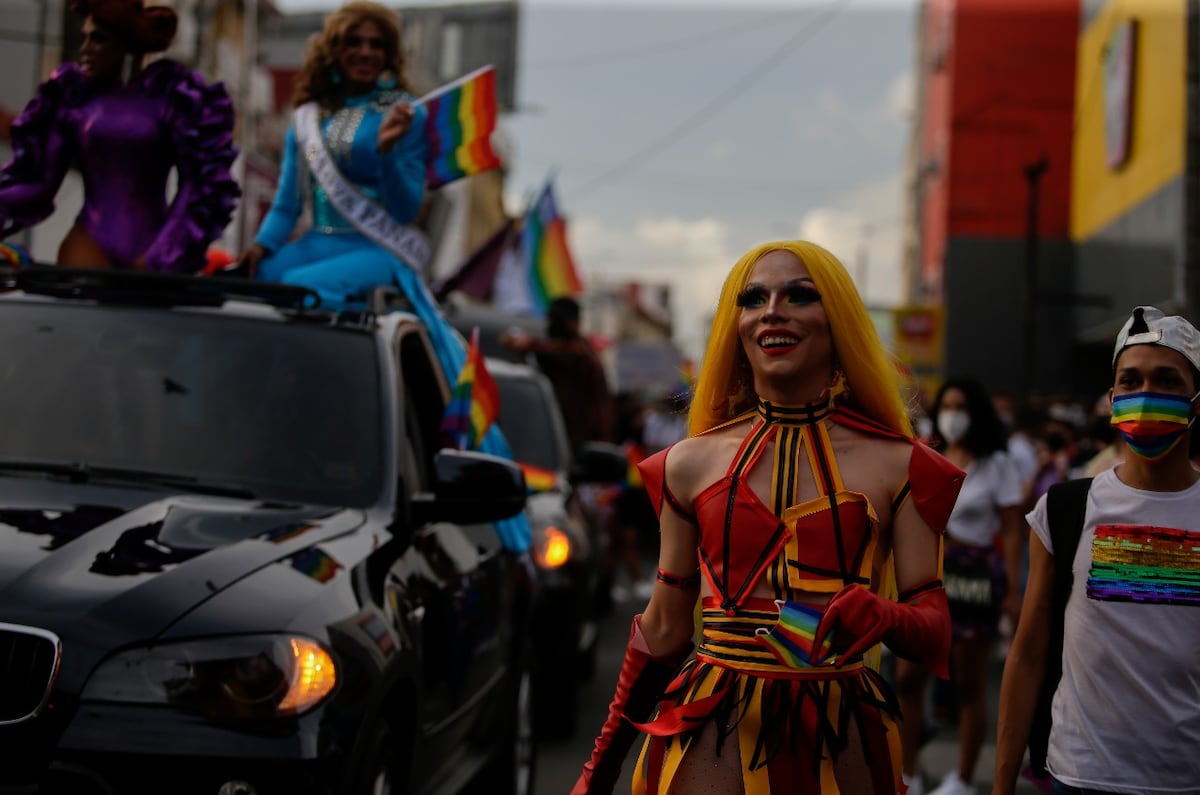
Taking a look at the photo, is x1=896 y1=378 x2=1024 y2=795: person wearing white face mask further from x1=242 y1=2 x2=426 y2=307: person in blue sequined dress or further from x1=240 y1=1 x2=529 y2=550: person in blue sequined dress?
x1=242 y1=2 x2=426 y2=307: person in blue sequined dress

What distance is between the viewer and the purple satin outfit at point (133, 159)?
618 cm

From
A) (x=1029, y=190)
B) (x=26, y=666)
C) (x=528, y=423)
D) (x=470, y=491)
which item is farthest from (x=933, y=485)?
(x=1029, y=190)

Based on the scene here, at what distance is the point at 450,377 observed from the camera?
21.1ft

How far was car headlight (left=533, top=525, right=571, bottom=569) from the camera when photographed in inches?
327

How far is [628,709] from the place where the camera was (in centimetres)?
334

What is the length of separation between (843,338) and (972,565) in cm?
501

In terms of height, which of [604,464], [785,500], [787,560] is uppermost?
[785,500]

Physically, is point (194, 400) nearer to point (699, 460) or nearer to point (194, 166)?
point (194, 166)

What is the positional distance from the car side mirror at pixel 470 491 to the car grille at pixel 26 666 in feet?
5.07

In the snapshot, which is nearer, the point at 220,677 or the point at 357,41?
the point at 220,677

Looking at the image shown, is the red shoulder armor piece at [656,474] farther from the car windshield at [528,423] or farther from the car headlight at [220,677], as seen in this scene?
the car windshield at [528,423]

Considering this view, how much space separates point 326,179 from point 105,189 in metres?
0.87

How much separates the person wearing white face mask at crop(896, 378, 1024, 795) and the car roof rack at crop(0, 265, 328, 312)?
3.43 metres

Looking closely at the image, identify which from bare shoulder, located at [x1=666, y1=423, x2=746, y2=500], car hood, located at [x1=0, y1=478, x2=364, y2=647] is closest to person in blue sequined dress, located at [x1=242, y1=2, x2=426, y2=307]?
car hood, located at [x1=0, y1=478, x2=364, y2=647]
